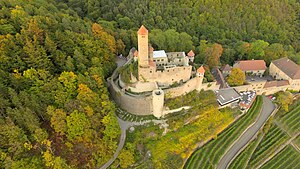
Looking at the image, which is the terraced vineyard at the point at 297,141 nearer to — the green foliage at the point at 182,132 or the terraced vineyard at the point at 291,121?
the terraced vineyard at the point at 291,121

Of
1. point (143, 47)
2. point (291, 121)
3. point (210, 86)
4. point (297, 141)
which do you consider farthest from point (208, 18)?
point (143, 47)

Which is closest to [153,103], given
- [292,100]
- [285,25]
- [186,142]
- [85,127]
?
[186,142]

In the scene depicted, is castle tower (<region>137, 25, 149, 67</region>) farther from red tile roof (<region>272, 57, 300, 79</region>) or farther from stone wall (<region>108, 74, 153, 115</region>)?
red tile roof (<region>272, 57, 300, 79</region>)

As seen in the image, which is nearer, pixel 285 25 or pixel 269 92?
pixel 269 92

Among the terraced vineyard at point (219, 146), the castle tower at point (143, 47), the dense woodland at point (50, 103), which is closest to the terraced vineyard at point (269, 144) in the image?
the terraced vineyard at point (219, 146)

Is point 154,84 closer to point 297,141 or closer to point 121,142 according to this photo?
point 121,142

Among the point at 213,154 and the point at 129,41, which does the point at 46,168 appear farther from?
the point at 129,41

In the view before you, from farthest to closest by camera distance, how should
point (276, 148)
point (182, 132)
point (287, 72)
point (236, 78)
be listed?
point (287, 72)
point (236, 78)
point (276, 148)
point (182, 132)
